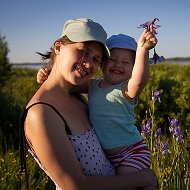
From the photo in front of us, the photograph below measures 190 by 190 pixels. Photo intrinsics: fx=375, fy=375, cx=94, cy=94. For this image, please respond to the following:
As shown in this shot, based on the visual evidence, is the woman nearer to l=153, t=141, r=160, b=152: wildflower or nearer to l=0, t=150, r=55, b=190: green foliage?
l=153, t=141, r=160, b=152: wildflower

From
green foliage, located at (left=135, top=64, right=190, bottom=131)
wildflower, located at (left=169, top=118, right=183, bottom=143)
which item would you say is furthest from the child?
green foliage, located at (left=135, top=64, right=190, bottom=131)

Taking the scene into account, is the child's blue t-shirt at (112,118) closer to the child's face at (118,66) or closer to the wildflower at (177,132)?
the child's face at (118,66)

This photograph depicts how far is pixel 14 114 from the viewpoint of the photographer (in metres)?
6.69

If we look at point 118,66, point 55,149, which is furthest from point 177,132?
point 55,149

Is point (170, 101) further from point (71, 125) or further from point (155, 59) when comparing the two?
point (71, 125)

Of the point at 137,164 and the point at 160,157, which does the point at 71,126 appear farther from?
the point at 160,157

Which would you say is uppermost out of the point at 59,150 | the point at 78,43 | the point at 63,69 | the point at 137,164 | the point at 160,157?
the point at 78,43

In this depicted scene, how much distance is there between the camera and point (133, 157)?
72.2 inches

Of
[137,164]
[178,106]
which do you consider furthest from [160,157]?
[178,106]

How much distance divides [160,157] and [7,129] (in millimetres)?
3965

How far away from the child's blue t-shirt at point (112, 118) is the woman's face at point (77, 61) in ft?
0.75

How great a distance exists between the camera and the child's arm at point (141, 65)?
156cm

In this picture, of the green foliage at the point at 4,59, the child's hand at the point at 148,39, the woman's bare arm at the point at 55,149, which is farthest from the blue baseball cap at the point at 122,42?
the green foliage at the point at 4,59

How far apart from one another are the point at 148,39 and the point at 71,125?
491 millimetres
